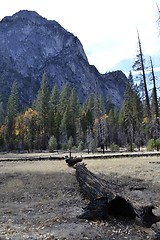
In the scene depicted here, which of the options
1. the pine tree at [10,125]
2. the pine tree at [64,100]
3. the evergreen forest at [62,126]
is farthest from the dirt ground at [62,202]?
the pine tree at [10,125]

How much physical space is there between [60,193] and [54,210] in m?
2.78

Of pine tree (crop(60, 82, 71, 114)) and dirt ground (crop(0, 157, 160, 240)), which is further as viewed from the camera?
pine tree (crop(60, 82, 71, 114))

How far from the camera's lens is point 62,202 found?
1243 cm

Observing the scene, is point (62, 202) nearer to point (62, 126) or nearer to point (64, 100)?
point (62, 126)

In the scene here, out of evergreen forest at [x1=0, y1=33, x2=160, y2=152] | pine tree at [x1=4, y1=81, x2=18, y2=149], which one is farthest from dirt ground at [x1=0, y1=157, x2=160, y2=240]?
pine tree at [x1=4, y1=81, x2=18, y2=149]

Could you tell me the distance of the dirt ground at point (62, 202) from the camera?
8.59m

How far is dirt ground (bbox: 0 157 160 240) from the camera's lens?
338 inches

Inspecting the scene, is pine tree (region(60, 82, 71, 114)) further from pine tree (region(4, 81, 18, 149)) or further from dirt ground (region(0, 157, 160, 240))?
dirt ground (region(0, 157, 160, 240))

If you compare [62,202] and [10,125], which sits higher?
[10,125]

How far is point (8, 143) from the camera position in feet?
287

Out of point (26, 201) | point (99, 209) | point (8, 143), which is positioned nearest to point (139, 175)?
point (26, 201)

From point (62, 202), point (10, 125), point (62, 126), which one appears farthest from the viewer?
point (10, 125)

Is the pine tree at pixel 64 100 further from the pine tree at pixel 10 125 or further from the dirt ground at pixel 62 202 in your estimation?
the dirt ground at pixel 62 202

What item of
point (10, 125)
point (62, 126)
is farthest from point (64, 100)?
point (10, 125)
